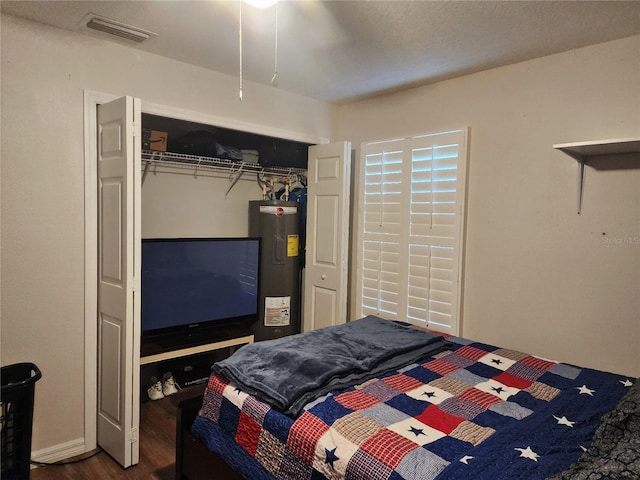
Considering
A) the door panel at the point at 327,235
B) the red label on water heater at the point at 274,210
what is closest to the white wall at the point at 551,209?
the door panel at the point at 327,235

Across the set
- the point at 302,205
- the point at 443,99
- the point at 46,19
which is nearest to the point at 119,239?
the point at 46,19

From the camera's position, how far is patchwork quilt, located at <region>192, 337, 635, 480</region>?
121 cm

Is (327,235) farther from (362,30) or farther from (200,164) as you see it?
(362,30)

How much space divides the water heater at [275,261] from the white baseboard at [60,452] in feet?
5.04

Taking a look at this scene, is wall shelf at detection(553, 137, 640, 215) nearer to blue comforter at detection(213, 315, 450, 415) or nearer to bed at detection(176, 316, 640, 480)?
bed at detection(176, 316, 640, 480)

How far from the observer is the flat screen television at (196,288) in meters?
3.05

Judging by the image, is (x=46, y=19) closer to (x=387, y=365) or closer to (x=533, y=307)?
(x=387, y=365)

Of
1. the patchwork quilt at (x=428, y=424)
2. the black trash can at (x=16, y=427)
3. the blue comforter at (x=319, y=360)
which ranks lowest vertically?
the black trash can at (x=16, y=427)

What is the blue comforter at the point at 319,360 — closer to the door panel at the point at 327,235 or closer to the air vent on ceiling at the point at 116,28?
the door panel at the point at 327,235

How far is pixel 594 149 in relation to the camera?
7.31ft

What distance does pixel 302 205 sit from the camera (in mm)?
3938

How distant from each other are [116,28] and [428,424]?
98.3 inches

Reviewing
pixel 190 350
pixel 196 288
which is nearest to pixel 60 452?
pixel 190 350

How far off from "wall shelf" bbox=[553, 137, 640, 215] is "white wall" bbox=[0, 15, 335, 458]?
2.51m
